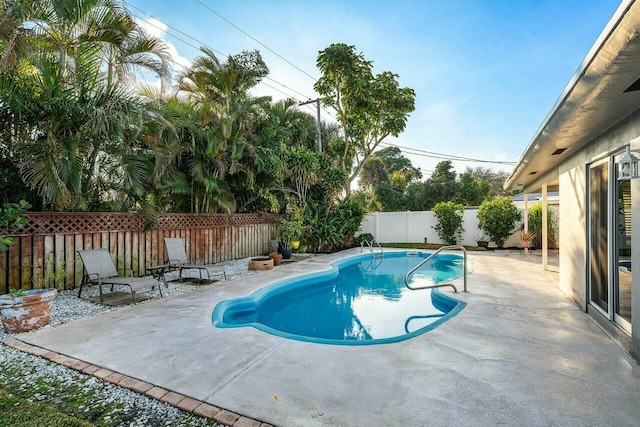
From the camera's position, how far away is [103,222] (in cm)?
682

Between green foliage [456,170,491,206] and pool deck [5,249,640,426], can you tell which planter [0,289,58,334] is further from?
green foliage [456,170,491,206]

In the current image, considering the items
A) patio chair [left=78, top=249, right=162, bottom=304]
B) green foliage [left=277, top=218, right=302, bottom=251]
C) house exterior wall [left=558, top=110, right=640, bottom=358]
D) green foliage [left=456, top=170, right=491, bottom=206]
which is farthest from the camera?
green foliage [left=456, top=170, right=491, bottom=206]

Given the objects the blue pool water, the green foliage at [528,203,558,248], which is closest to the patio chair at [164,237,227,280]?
the blue pool water

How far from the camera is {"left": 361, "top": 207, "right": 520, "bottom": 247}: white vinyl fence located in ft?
50.1

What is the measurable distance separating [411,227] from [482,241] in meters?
3.49

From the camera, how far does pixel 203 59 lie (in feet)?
32.7

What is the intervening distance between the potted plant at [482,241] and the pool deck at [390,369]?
1012cm

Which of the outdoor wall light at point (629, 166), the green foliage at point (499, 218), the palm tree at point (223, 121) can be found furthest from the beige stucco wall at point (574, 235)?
the green foliage at point (499, 218)

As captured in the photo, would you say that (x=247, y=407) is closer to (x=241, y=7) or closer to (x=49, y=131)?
(x=49, y=131)

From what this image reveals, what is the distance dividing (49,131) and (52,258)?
2.32 m

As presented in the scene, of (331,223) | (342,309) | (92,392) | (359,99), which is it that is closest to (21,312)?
(92,392)

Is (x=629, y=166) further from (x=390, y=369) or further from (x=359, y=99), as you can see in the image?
(x=359, y=99)

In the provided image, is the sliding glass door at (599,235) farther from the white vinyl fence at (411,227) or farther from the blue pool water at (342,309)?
the white vinyl fence at (411,227)

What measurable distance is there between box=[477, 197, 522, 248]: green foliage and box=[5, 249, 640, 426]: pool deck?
975cm
